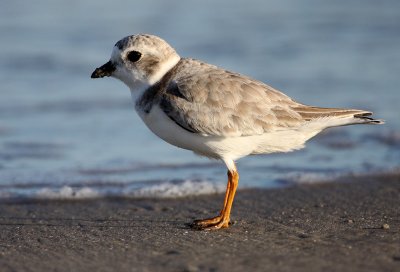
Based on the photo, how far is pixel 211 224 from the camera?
269 inches

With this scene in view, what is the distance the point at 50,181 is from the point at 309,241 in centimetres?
389

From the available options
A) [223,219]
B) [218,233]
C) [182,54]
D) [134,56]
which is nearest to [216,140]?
[223,219]

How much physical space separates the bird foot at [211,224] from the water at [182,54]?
156cm

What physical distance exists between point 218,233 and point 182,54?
9.42m

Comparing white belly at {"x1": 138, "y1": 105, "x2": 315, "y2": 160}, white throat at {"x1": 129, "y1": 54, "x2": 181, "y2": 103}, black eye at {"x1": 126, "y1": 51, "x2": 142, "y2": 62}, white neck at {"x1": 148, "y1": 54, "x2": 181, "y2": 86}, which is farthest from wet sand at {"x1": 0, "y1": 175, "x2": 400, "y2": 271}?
black eye at {"x1": 126, "y1": 51, "x2": 142, "y2": 62}

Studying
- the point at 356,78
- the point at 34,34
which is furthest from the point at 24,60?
the point at 356,78

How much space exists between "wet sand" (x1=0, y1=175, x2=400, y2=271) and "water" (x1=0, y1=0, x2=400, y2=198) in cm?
57

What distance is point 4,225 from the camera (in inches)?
281

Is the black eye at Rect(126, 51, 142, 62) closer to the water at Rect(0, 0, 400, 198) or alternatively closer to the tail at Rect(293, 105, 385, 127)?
the tail at Rect(293, 105, 385, 127)

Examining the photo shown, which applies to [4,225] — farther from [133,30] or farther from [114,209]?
[133,30]

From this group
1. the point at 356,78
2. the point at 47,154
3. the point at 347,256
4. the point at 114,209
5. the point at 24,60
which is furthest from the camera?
the point at 24,60

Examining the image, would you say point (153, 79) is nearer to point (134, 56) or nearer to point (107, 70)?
point (134, 56)

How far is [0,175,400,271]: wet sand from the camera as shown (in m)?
5.68

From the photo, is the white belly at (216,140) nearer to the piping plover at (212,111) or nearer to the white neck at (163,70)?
the piping plover at (212,111)
